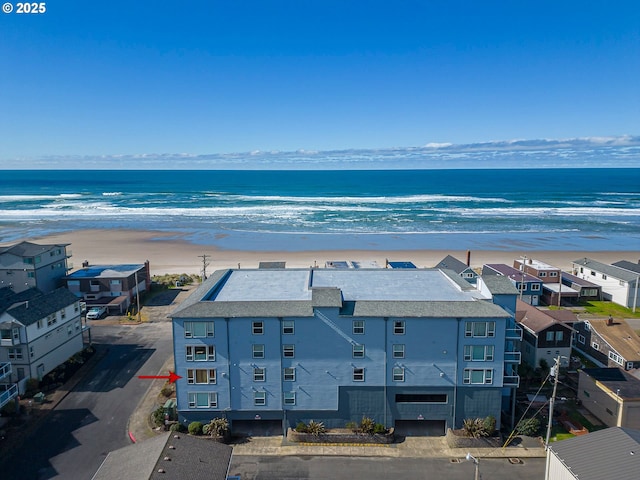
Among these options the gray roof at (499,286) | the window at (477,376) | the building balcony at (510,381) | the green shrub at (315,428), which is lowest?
the green shrub at (315,428)

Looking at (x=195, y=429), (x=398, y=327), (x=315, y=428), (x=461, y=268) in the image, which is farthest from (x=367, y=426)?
(x=461, y=268)

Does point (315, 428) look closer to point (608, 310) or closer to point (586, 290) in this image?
point (608, 310)

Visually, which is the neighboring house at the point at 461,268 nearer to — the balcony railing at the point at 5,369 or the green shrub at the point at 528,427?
the green shrub at the point at 528,427

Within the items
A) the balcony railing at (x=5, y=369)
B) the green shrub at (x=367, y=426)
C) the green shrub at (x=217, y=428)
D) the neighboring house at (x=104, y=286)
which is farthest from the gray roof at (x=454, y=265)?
the balcony railing at (x=5, y=369)

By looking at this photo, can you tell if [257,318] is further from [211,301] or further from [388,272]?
[388,272]

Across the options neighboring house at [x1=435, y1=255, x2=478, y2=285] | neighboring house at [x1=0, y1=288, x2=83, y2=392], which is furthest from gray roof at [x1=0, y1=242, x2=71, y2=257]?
neighboring house at [x1=435, y1=255, x2=478, y2=285]

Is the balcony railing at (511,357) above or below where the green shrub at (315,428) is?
above
